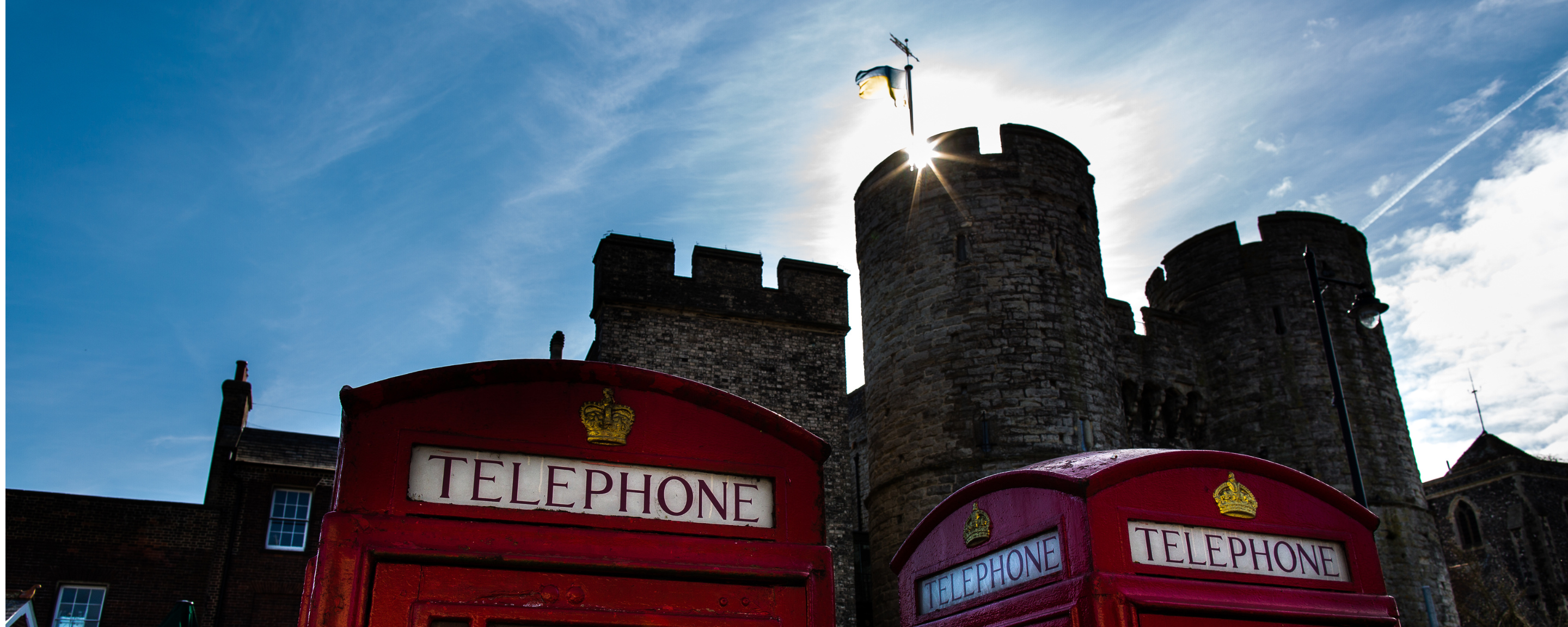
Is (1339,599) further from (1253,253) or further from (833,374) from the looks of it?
(1253,253)

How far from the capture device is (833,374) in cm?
1684

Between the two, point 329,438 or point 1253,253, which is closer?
point 1253,253

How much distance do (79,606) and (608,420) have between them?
21.1 meters

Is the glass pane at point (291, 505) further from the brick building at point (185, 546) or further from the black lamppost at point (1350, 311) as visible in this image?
the black lamppost at point (1350, 311)

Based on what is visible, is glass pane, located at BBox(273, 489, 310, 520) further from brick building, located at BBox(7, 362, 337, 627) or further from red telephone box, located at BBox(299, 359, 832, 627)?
red telephone box, located at BBox(299, 359, 832, 627)

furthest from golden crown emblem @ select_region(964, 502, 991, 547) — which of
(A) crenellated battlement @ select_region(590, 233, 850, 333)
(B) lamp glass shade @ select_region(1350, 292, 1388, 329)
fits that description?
(A) crenellated battlement @ select_region(590, 233, 850, 333)

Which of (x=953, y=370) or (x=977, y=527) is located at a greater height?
(x=953, y=370)

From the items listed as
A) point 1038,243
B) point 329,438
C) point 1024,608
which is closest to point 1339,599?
point 1024,608

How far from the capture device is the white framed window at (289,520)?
68.6 ft

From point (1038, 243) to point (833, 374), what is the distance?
400cm

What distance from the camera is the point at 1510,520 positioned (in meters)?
35.8

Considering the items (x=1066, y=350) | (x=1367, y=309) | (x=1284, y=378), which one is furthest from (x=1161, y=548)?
(x=1284, y=378)

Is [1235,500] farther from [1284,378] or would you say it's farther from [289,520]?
[289,520]

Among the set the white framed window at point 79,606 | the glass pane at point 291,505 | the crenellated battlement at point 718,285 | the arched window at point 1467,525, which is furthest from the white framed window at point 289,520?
the arched window at point 1467,525
